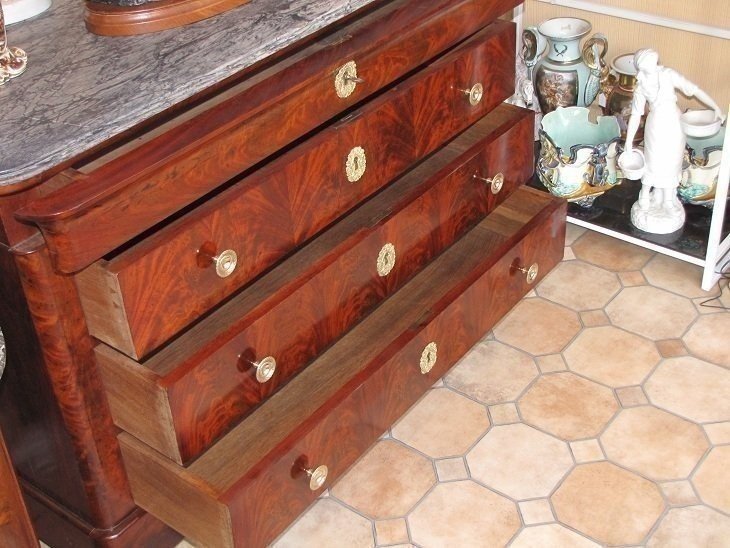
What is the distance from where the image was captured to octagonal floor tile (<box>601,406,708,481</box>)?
1.72 meters

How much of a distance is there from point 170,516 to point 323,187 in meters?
0.51

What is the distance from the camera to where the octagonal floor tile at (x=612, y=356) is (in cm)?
191

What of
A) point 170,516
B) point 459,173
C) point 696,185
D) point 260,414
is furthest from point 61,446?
point 696,185

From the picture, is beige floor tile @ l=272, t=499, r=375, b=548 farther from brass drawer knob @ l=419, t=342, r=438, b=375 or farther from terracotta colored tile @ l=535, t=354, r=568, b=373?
terracotta colored tile @ l=535, t=354, r=568, b=373

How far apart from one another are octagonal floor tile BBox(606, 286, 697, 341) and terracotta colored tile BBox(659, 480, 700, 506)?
14.9 inches

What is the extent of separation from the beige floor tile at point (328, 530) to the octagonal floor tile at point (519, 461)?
0.72 feet

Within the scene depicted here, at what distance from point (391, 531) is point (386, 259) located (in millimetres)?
431

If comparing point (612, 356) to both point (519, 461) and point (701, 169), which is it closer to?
point (519, 461)

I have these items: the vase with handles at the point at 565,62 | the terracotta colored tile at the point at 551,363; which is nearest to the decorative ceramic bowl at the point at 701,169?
the vase with handles at the point at 565,62

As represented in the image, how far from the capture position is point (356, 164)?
61.1 inches

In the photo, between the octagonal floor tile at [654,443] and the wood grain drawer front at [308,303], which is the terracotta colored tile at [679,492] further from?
the wood grain drawer front at [308,303]

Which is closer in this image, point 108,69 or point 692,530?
point 108,69

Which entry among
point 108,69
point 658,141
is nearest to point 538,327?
point 658,141

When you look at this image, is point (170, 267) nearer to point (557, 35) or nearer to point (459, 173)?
point (459, 173)
